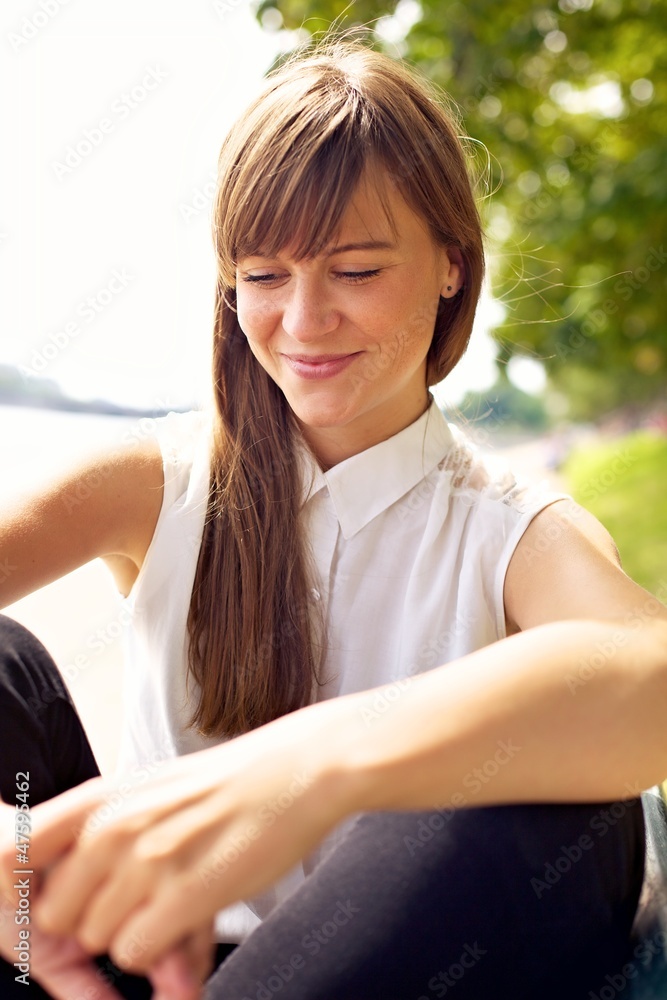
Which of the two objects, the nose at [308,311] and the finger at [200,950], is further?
the nose at [308,311]

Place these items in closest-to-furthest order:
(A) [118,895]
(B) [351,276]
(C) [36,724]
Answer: (A) [118,895], (C) [36,724], (B) [351,276]

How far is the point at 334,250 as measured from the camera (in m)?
1.47

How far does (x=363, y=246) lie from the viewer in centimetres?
148

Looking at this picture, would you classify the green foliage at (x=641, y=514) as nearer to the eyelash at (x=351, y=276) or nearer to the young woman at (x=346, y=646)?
the young woman at (x=346, y=646)

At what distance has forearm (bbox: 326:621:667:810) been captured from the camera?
37.9 inches

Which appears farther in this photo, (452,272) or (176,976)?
(452,272)

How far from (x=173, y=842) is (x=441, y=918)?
289mm

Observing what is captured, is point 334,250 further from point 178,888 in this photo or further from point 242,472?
point 178,888

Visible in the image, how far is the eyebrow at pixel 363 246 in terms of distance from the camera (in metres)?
1.47

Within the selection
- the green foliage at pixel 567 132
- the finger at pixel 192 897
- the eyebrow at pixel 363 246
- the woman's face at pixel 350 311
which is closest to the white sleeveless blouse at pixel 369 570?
the woman's face at pixel 350 311

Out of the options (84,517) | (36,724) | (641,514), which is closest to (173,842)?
(36,724)

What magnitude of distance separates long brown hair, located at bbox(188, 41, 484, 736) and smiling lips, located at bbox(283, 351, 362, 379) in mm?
155

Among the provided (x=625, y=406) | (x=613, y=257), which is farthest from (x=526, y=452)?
(x=613, y=257)

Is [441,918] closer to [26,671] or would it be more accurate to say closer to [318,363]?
[26,671]
